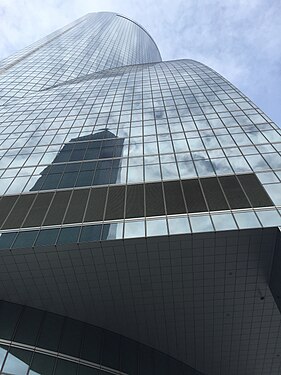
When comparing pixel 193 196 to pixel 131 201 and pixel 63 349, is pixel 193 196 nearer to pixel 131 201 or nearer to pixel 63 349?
pixel 131 201

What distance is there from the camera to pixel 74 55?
106750mm

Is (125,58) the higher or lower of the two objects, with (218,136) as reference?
higher

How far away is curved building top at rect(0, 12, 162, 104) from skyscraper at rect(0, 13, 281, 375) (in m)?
36.6

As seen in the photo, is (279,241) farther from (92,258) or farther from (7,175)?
(7,175)

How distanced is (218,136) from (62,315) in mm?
20894

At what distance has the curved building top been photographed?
7254 centimetres

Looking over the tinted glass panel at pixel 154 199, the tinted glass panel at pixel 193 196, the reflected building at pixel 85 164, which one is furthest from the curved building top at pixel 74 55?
the tinted glass panel at pixel 193 196

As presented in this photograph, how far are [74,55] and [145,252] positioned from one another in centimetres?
10066

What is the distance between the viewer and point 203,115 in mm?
36906

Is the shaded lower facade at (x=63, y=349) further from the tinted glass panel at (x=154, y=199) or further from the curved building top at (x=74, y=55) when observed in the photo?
the curved building top at (x=74, y=55)

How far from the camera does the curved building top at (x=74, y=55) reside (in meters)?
72.5

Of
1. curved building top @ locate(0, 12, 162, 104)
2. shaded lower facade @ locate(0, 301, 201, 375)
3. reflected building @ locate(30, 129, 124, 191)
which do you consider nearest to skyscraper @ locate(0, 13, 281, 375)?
shaded lower facade @ locate(0, 301, 201, 375)

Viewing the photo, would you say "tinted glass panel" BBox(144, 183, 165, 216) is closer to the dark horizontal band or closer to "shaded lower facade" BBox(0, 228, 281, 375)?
the dark horizontal band

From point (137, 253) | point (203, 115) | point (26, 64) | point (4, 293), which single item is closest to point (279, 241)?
point (137, 253)
